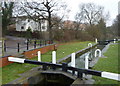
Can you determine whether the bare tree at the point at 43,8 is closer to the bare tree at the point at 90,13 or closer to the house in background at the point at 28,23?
the house in background at the point at 28,23

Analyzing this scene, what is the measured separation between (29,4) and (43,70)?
13.6 metres

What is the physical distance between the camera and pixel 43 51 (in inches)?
399

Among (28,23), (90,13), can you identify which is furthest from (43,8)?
(90,13)

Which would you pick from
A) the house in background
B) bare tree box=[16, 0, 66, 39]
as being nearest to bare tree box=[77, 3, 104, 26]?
the house in background

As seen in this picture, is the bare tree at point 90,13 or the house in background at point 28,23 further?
the bare tree at point 90,13

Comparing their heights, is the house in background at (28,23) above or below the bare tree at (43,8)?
below

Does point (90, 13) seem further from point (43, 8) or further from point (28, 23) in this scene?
point (43, 8)

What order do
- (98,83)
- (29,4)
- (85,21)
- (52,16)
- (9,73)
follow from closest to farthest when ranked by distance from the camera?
(98,83) → (9,73) → (29,4) → (52,16) → (85,21)

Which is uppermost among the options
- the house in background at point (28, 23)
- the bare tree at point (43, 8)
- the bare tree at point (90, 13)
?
the bare tree at point (90, 13)

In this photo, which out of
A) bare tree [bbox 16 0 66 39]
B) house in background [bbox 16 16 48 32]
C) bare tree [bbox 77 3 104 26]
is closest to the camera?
bare tree [bbox 16 0 66 39]

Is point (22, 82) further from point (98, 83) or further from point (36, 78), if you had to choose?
point (98, 83)

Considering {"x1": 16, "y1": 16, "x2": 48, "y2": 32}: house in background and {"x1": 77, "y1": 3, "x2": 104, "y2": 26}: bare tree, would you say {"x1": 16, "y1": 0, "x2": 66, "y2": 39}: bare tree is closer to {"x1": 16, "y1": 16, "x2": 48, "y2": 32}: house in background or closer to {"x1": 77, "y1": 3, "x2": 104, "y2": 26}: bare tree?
{"x1": 16, "y1": 16, "x2": 48, "y2": 32}: house in background

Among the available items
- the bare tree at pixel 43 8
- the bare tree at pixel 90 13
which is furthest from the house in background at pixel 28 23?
the bare tree at pixel 90 13

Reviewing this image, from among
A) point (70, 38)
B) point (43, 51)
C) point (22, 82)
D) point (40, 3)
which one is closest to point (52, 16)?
point (40, 3)
